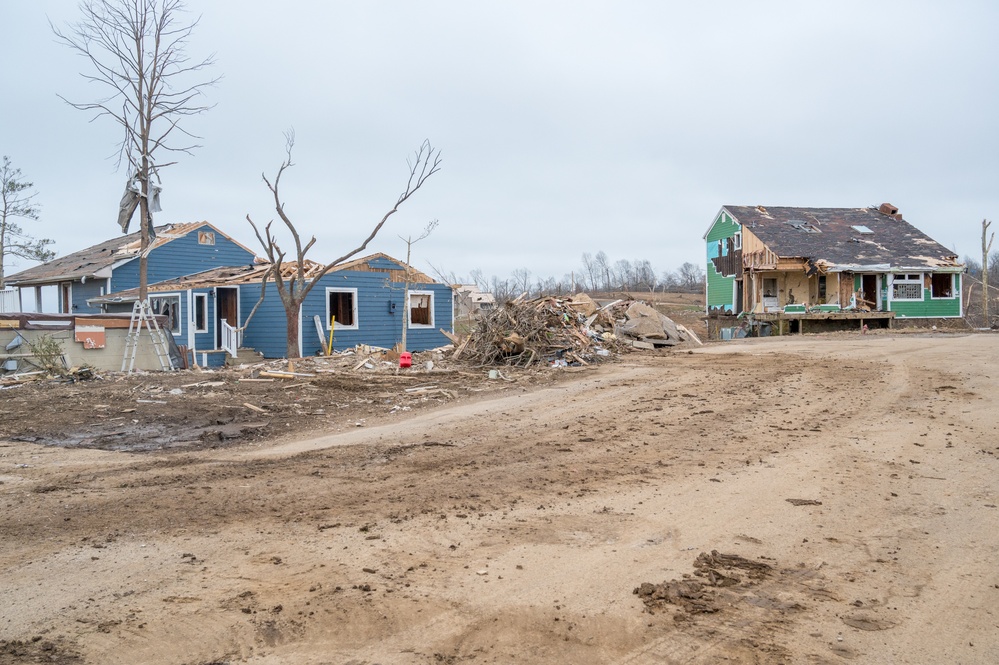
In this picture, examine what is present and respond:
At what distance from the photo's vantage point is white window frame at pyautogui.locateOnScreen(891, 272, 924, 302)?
31438mm

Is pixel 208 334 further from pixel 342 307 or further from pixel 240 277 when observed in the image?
pixel 342 307

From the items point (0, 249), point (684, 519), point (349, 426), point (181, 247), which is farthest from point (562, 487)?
point (0, 249)

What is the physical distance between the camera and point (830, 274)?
3150cm

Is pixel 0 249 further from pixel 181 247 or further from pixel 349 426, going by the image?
pixel 349 426

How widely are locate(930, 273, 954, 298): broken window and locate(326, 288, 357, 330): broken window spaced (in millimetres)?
25659

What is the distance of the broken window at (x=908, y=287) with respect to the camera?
103ft

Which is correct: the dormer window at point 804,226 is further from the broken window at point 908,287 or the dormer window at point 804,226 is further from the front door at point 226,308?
the front door at point 226,308

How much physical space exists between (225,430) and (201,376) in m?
6.07

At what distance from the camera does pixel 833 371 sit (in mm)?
12977

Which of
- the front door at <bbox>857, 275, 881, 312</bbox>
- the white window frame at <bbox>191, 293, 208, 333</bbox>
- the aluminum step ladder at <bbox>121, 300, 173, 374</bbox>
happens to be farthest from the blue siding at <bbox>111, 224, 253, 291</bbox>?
the front door at <bbox>857, 275, 881, 312</bbox>

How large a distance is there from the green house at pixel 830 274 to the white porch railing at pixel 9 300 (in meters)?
31.1

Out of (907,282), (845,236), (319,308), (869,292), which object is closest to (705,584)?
(319,308)

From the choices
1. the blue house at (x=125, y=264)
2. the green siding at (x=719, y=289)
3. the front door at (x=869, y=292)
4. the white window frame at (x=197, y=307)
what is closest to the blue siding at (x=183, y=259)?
the blue house at (x=125, y=264)

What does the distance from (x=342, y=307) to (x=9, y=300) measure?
61.7ft
